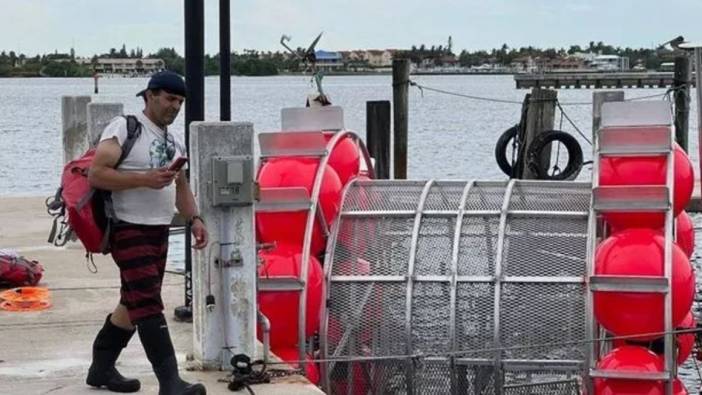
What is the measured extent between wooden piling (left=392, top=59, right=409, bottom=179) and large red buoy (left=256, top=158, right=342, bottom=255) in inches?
414

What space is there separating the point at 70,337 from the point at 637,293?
413 centimetres

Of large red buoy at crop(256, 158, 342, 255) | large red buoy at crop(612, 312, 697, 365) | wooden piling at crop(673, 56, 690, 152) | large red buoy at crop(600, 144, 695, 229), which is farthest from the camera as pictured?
wooden piling at crop(673, 56, 690, 152)

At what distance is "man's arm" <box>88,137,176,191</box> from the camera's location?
23.3ft

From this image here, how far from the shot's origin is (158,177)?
7.10m

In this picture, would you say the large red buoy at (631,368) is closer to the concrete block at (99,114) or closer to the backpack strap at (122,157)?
the backpack strap at (122,157)

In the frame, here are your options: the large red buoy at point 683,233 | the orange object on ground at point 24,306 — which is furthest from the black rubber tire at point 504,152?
the orange object on ground at point 24,306

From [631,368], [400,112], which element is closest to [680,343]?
[631,368]

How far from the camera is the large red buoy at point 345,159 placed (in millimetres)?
10930

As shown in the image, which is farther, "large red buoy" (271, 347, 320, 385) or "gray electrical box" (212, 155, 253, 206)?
"large red buoy" (271, 347, 320, 385)

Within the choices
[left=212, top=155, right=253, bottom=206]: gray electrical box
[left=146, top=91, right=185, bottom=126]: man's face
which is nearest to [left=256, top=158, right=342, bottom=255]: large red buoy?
[left=212, top=155, right=253, bottom=206]: gray electrical box

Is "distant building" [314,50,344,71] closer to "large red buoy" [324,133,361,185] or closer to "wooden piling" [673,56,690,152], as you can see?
"large red buoy" [324,133,361,185]

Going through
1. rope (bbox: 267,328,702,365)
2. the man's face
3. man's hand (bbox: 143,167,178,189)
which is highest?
the man's face

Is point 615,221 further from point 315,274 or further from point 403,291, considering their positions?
point 315,274

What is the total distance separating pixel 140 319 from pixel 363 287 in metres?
2.83
